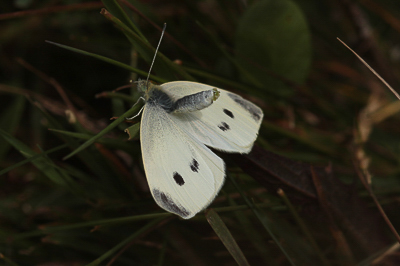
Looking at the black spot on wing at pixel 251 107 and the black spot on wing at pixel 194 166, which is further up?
the black spot on wing at pixel 251 107

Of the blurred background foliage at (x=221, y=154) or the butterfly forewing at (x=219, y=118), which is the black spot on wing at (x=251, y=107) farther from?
the blurred background foliage at (x=221, y=154)

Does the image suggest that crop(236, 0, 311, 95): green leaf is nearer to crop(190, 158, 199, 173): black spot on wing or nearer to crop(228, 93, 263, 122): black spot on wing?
crop(228, 93, 263, 122): black spot on wing

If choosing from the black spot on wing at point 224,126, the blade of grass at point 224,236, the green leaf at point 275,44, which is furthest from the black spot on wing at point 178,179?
the green leaf at point 275,44

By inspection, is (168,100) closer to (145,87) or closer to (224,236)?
(145,87)

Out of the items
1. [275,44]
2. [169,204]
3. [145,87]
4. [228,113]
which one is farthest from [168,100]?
[275,44]

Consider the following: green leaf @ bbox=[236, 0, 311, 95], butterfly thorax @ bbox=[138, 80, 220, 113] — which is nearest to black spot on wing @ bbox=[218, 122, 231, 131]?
butterfly thorax @ bbox=[138, 80, 220, 113]

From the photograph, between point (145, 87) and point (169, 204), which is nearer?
point (169, 204)

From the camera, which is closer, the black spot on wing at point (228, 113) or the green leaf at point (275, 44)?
the black spot on wing at point (228, 113)
